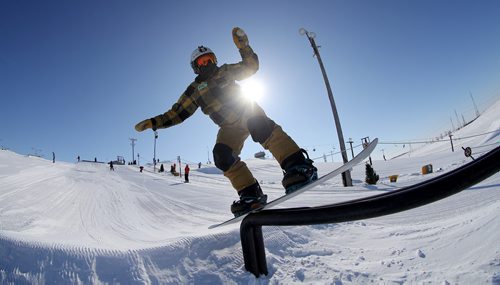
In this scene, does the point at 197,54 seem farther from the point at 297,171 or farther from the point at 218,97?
the point at 297,171

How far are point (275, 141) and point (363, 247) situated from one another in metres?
1.03

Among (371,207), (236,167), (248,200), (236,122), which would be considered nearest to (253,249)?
(248,200)

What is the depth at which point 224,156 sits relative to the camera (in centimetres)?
243

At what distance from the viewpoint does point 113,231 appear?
9.51 ft

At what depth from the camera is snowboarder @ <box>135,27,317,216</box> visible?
222 centimetres

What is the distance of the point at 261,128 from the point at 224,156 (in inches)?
17.0

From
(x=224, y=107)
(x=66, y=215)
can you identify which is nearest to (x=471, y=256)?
(x=224, y=107)

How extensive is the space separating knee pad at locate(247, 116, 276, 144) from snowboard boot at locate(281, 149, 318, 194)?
0.28 metres

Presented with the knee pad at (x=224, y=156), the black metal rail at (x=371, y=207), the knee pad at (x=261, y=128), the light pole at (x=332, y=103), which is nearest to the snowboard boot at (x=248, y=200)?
the knee pad at (x=224, y=156)

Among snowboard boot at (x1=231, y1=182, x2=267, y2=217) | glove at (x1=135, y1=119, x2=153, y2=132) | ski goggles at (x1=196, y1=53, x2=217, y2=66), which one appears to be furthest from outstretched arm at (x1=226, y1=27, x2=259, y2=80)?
snowboard boot at (x1=231, y1=182, x2=267, y2=217)

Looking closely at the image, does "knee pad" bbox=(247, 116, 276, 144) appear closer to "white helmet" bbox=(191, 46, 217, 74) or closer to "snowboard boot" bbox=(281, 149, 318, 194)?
"snowboard boot" bbox=(281, 149, 318, 194)

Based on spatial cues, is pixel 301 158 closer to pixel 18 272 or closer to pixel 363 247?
pixel 363 247

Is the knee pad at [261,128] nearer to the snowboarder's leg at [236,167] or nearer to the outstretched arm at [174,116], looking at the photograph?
the snowboarder's leg at [236,167]

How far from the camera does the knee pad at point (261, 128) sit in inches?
90.4
